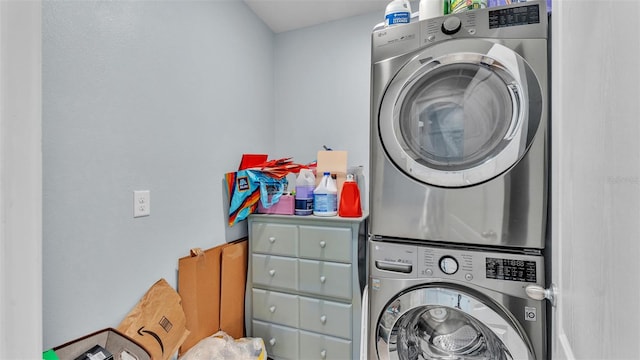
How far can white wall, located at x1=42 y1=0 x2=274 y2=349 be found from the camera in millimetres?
1065

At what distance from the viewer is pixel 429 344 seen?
4.05 ft

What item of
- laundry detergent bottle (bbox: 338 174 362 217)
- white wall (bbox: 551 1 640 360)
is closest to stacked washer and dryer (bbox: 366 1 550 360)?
white wall (bbox: 551 1 640 360)

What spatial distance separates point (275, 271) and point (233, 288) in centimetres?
29

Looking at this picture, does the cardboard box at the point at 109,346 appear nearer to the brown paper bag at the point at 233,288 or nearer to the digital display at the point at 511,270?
the brown paper bag at the point at 233,288

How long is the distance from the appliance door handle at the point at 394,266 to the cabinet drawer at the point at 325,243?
1.45 ft

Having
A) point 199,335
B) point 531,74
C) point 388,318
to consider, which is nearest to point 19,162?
point 388,318

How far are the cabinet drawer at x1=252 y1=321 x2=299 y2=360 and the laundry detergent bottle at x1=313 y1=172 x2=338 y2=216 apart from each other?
2.46ft

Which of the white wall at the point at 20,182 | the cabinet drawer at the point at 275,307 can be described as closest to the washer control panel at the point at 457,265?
the cabinet drawer at the point at 275,307

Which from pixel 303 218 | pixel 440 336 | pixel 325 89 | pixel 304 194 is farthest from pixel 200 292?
pixel 325 89

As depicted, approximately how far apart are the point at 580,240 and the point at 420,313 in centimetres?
81

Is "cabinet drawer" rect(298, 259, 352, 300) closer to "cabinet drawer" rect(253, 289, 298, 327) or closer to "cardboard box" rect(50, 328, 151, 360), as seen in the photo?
"cabinet drawer" rect(253, 289, 298, 327)

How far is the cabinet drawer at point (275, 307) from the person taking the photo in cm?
180

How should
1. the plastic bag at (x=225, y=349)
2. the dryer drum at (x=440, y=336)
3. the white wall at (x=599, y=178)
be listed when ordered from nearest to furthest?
the white wall at (x=599, y=178) < the dryer drum at (x=440, y=336) < the plastic bag at (x=225, y=349)

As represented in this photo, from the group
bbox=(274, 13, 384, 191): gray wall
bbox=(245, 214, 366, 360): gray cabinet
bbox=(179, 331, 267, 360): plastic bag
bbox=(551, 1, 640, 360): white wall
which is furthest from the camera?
bbox=(274, 13, 384, 191): gray wall
